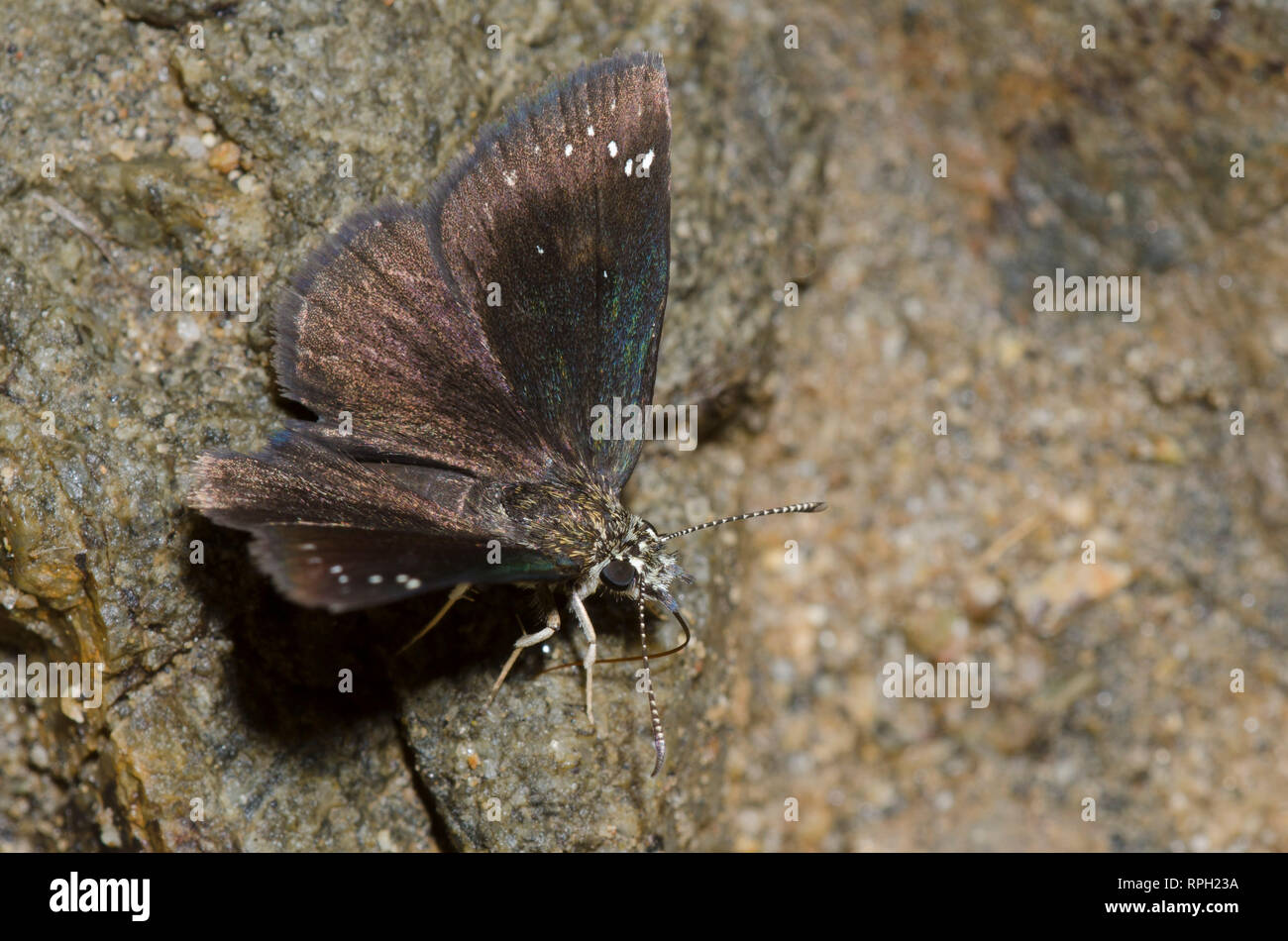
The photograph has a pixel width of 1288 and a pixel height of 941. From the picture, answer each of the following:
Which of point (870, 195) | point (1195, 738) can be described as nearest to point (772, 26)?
point (870, 195)

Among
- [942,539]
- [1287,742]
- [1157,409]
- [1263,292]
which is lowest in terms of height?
[1287,742]

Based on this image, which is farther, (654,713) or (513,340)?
(654,713)

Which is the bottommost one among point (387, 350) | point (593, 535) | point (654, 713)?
point (654, 713)

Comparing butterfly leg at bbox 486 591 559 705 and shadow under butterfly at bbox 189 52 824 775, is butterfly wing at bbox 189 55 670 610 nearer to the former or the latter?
shadow under butterfly at bbox 189 52 824 775

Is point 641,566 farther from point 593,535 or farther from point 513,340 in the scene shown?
point 513,340

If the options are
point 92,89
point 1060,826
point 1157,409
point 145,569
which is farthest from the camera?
point 1157,409

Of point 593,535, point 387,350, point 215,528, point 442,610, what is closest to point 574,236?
point 387,350

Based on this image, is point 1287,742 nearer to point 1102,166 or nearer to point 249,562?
point 1102,166

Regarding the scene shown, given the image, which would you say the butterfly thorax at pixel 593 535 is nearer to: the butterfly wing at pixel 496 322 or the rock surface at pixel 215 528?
the butterfly wing at pixel 496 322
